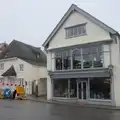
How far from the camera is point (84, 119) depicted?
13352 millimetres

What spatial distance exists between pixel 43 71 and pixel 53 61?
1178 cm

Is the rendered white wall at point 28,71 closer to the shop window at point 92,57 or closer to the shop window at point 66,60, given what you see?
the shop window at point 66,60

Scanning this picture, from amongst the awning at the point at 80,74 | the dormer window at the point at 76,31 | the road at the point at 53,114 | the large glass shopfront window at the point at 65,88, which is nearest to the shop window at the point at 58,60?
the awning at the point at 80,74

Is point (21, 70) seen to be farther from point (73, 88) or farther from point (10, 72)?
point (73, 88)

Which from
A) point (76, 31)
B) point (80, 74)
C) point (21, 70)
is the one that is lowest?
point (80, 74)

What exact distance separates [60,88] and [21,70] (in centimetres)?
1134

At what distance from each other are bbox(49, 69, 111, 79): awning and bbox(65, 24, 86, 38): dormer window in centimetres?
412

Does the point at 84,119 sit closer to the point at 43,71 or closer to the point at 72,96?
the point at 72,96

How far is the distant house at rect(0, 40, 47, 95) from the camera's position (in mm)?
35906

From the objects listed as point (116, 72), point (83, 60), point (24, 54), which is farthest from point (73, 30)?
point (24, 54)

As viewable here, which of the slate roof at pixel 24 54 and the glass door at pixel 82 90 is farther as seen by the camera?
the slate roof at pixel 24 54

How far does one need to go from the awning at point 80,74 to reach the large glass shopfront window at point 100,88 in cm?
58

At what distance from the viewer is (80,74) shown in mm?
25391

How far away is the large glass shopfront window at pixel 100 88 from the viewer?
23578 millimetres
